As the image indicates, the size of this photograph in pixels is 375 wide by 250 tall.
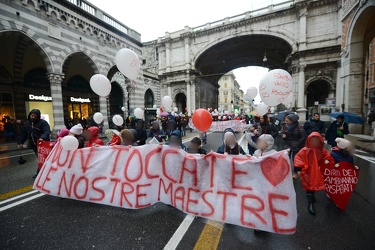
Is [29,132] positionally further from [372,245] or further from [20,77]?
[20,77]

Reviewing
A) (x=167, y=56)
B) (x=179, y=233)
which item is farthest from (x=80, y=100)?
(x=179, y=233)

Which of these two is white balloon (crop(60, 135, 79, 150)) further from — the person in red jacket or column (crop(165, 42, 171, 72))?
column (crop(165, 42, 171, 72))

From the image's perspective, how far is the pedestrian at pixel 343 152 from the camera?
2.93 metres

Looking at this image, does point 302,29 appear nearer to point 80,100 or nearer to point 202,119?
point 202,119

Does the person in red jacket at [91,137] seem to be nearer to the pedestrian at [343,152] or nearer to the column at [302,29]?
the pedestrian at [343,152]

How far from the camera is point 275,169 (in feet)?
7.46

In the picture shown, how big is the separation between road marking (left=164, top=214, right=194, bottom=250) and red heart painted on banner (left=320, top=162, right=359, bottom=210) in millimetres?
2557

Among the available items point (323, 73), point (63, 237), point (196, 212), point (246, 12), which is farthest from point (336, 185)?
point (246, 12)

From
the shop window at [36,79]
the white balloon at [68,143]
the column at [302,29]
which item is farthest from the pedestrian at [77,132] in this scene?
the column at [302,29]

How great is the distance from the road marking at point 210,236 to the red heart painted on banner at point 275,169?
3.52 feet

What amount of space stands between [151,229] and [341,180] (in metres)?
3.35

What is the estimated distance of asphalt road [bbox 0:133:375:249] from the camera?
7.09 feet

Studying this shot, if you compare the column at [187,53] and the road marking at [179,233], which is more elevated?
the column at [187,53]

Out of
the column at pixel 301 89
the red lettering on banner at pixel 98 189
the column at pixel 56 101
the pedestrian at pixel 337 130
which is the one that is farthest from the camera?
the column at pixel 301 89
